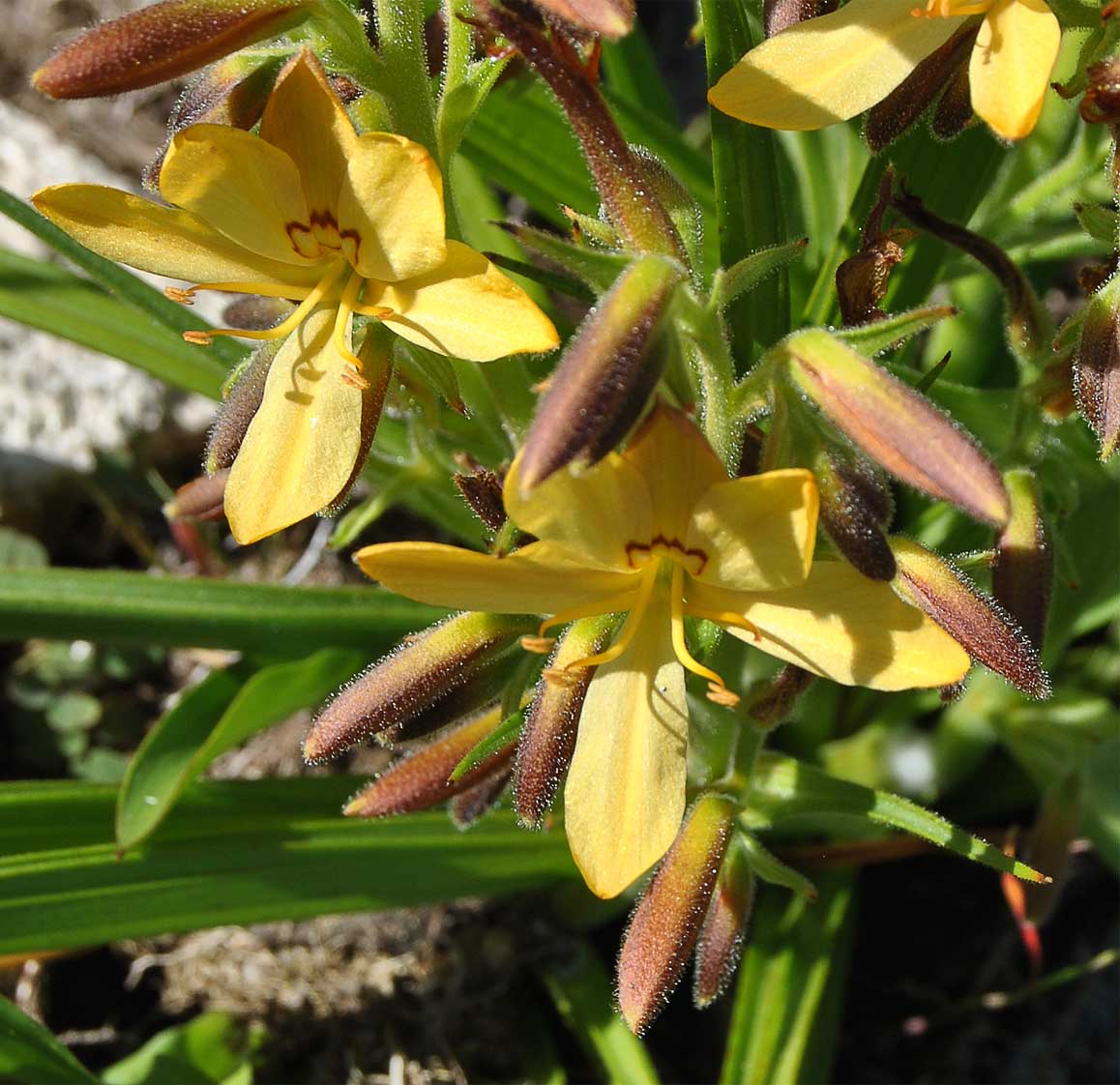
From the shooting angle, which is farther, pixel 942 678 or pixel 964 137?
pixel 964 137

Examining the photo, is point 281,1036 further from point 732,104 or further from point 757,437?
point 732,104

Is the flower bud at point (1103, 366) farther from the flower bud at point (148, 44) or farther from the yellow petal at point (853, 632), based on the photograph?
the flower bud at point (148, 44)

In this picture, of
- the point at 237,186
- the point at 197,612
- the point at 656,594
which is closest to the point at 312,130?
the point at 237,186

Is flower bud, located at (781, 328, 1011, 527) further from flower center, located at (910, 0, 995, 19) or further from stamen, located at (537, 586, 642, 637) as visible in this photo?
flower center, located at (910, 0, 995, 19)

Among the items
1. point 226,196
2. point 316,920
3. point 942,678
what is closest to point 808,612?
point 942,678

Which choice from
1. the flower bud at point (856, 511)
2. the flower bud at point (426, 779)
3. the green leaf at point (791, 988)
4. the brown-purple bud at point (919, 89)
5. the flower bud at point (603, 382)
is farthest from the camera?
the green leaf at point (791, 988)

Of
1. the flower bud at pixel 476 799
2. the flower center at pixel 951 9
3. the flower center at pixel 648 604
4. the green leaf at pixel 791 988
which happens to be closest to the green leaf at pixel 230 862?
the flower bud at pixel 476 799

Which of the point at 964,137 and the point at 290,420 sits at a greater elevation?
the point at 964,137
